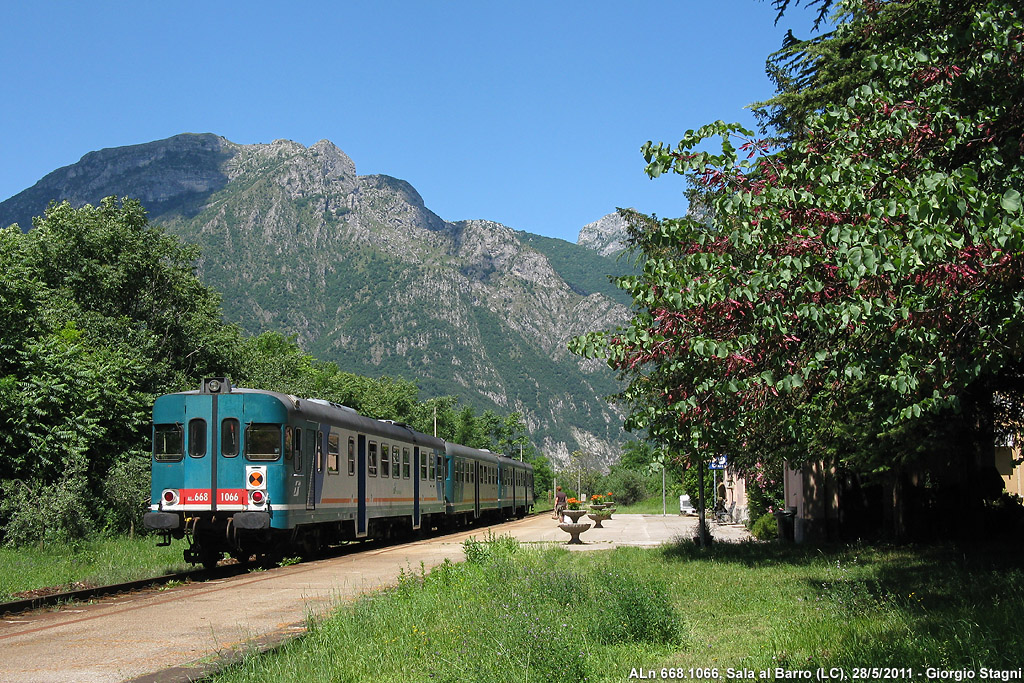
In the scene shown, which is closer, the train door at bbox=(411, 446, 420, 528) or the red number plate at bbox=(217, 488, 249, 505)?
the red number plate at bbox=(217, 488, 249, 505)

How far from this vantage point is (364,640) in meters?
8.77

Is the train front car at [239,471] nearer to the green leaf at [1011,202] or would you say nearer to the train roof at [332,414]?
the train roof at [332,414]

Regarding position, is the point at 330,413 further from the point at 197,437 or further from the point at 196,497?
the point at 196,497

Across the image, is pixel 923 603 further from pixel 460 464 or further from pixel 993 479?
pixel 460 464

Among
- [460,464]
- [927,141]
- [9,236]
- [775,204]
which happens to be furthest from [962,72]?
[9,236]

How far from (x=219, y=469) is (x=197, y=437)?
0.79m

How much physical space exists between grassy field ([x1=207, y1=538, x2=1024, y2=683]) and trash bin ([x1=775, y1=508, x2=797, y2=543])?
29.9 feet

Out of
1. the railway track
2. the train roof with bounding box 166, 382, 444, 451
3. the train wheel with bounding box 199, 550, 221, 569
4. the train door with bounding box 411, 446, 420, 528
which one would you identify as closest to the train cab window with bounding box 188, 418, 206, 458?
the train roof with bounding box 166, 382, 444, 451

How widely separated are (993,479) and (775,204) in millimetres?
14564

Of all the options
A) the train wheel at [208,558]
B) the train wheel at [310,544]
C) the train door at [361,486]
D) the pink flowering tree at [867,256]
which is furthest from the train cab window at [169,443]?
the pink flowering tree at [867,256]

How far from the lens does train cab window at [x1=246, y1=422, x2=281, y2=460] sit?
709 inches

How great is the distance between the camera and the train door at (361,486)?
22594 millimetres

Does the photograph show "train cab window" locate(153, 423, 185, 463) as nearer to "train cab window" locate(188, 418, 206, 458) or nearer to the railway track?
"train cab window" locate(188, 418, 206, 458)

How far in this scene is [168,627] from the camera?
415 inches
